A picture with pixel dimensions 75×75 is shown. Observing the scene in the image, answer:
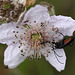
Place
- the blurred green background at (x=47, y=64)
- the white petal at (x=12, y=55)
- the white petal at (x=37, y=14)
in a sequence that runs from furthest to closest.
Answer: the blurred green background at (x=47, y=64) → the white petal at (x=12, y=55) → the white petal at (x=37, y=14)

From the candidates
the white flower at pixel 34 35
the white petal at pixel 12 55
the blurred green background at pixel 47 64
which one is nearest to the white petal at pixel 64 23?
the white flower at pixel 34 35

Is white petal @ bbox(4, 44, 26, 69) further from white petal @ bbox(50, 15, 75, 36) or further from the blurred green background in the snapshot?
the blurred green background

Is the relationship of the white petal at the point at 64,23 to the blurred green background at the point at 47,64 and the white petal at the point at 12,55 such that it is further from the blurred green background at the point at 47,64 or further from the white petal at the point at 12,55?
the blurred green background at the point at 47,64

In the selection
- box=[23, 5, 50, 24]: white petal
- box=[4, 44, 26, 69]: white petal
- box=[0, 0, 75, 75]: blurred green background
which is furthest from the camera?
box=[0, 0, 75, 75]: blurred green background

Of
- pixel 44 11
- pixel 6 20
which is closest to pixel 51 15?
pixel 44 11

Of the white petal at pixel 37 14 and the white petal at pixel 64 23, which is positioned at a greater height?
the white petal at pixel 37 14

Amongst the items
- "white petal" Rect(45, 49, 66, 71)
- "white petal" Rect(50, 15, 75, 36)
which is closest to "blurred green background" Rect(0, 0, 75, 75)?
"white petal" Rect(45, 49, 66, 71)

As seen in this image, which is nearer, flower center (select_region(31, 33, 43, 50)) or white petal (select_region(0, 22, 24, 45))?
white petal (select_region(0, 22, 24, 45))

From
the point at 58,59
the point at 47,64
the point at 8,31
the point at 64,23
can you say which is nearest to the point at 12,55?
the point at 8,31

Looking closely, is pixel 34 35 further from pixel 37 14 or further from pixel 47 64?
pixel 47 64
